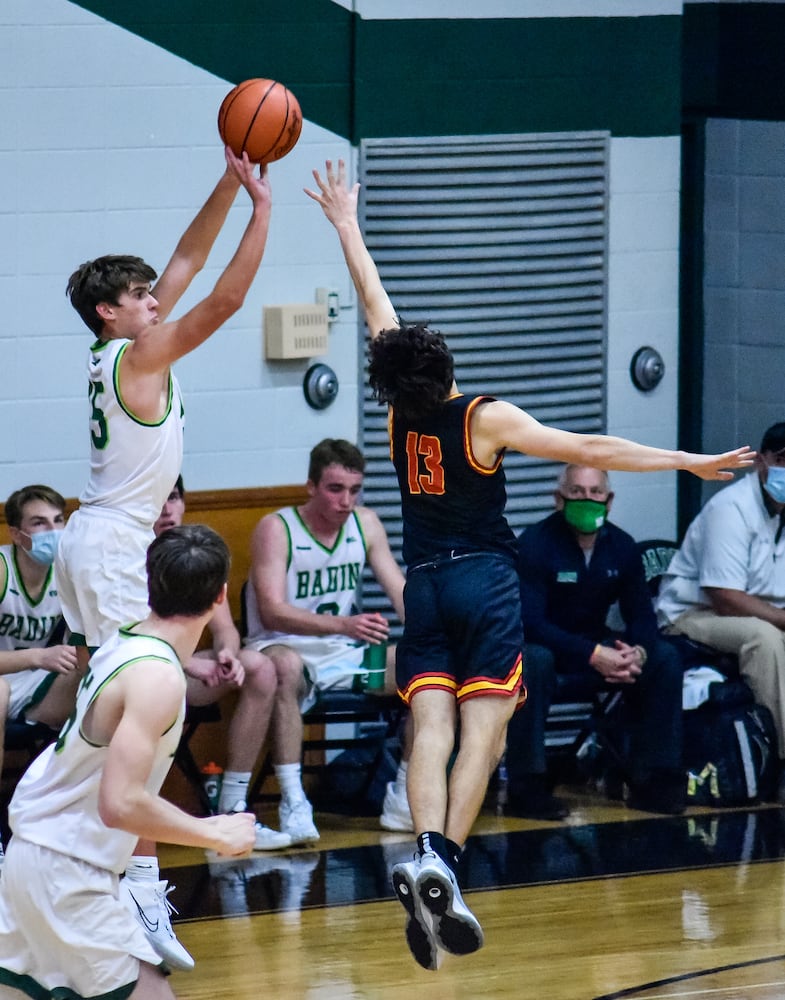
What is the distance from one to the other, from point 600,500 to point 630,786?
3.62 feet

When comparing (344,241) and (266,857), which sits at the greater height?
(344,241)

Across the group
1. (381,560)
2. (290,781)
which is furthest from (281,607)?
(290,781)

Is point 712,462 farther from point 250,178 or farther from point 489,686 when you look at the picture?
point 250,178

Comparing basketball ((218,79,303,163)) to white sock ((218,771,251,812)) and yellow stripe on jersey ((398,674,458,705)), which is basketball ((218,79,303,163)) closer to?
yellow stripe on jersey ((398,674,458,705))

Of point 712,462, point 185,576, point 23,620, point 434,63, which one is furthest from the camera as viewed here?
point 434,63

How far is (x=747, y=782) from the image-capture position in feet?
22.0

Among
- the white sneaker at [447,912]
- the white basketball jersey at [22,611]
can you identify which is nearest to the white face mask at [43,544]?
the white basketball jersey at [22,611]

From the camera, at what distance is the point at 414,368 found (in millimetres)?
4883

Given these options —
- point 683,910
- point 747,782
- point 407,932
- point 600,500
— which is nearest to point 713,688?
point 747,782

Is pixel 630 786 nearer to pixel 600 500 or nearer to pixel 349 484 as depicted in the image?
pixel 600 500

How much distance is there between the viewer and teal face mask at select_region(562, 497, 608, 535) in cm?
673

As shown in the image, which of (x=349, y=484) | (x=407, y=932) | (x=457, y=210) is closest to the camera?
(x=407, y=932)

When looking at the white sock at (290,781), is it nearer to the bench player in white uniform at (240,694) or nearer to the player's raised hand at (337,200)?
the bench player in white uniform at (240,694)

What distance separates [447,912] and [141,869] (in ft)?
2.94
